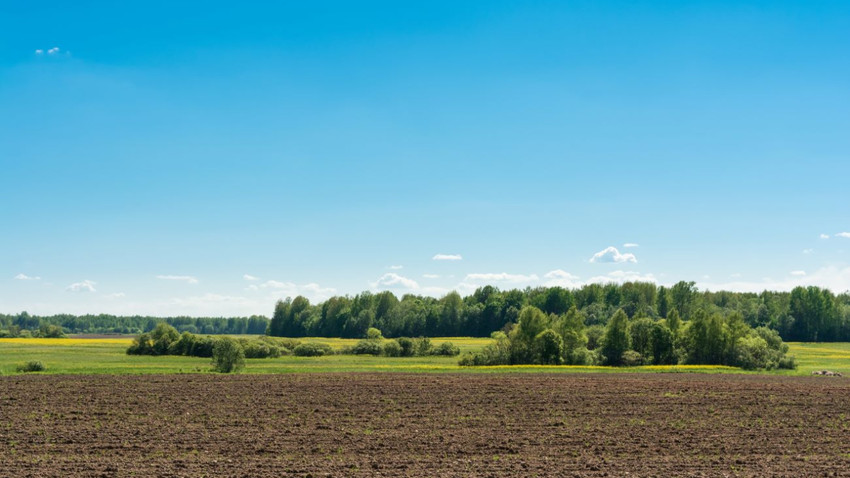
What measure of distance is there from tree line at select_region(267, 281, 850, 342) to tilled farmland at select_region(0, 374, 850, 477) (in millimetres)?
103604

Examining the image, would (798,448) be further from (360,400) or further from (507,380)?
(507,380)

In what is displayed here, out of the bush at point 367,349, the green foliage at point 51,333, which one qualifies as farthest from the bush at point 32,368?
the green foliage at point 51,333

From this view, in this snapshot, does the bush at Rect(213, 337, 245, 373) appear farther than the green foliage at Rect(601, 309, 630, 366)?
No

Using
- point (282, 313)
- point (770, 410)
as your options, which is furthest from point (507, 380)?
point (282, 313)

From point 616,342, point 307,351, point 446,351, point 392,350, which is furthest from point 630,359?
point 307,351

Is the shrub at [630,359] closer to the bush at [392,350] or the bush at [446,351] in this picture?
the bush at [446,351]

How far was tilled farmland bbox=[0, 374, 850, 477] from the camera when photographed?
19078mm

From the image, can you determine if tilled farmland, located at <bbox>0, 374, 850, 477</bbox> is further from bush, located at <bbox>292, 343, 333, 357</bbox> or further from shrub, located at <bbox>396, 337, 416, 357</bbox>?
shrub, located at <bbox>396, 337, 416, 357</bbox>

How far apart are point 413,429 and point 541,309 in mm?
147391

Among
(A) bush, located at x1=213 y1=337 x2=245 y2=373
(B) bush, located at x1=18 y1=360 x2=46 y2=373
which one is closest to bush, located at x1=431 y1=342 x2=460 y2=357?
(A) bush, located at x1=213 y1=337 x2=245 y2=373

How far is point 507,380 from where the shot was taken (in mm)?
43500

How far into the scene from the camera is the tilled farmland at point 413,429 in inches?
751

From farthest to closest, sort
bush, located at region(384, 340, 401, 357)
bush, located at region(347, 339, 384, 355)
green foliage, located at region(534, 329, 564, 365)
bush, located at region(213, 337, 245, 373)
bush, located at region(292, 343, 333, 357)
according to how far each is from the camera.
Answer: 1. bush, located at region(347, 339, 384, 355)
2. bush, located at region(384, 340, 401, 357)
3. bush, located at region(292, 343, 333, 357)
4. green foliage, located at region(534, 329, 564, 365)
5. bush, located at region(213, 337, 245, 373)

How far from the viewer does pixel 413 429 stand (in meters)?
24.9
